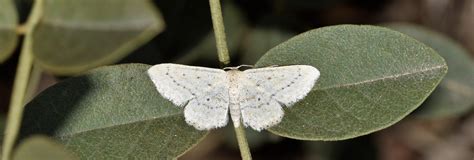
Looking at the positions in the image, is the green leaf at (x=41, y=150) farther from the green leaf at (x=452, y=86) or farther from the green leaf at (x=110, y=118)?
the green leaf at (x=452, y=86)

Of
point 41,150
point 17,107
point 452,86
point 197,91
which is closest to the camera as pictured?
point 41,150

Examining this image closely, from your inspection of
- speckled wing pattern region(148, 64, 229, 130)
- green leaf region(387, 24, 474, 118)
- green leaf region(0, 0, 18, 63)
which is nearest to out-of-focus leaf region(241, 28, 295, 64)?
green leaf region(387, 24, 474, 118)

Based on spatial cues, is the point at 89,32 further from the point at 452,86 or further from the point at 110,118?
the point at 452,86

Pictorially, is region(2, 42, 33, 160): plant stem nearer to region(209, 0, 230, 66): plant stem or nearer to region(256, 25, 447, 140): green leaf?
region(209, 0, 230, 66): plant stem

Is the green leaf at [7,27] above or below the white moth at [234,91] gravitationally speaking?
above

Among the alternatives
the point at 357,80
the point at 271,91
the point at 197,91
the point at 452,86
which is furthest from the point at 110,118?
the point at 452,86

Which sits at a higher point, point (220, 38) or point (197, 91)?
point (220, 38)

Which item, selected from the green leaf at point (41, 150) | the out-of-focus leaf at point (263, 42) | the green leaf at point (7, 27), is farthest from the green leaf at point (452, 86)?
the green leaf at point (41, 150)

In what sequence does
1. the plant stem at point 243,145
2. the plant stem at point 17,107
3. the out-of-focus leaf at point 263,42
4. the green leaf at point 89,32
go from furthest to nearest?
the out-of-focus leaf at point 263,42 → the plant stem at point 243,145 → the plant stem at point 17,107 → the green leaf at point 89,32
